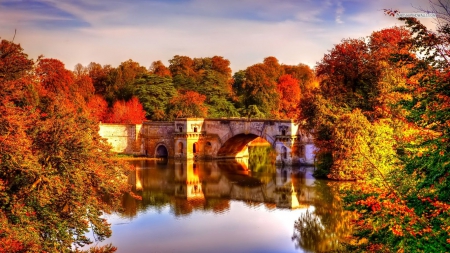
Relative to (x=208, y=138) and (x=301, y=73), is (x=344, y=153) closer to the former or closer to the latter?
(x=208, y=138)

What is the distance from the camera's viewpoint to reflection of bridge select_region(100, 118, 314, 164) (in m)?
33.2

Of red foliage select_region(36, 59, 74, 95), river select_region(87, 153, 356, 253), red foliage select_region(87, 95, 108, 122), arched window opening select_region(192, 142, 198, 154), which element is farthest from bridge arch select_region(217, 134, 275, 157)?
red foliage select_region(36, 59, 74, 95)

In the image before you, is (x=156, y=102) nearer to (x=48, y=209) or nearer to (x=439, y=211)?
(x=48, y=209)

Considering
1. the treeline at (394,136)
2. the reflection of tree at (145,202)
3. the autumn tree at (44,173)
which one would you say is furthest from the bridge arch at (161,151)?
the autumn tree at (44,173)

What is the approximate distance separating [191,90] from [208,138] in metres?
13.1

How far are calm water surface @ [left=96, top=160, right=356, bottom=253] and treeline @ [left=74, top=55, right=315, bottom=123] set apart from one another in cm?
1429

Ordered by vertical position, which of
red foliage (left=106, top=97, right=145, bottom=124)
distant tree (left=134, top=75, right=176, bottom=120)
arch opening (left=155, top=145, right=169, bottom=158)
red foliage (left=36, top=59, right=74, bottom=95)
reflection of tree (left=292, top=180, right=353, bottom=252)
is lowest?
reflection of tree (left=292, top=180, right=353, bottom=252)

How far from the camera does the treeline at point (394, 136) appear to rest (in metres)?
7.92

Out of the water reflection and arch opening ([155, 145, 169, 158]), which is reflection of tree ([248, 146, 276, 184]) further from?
arch opening ([155, 145, 169, 158])

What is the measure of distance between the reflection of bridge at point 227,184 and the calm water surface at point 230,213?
4cm

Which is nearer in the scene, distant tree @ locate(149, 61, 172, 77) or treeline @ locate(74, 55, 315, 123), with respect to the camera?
treeline @ locate(74, 55, 315, 123)

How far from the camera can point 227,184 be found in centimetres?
2784

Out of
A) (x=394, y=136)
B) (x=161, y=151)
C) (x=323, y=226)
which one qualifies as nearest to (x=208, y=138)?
(x=161, y=151)

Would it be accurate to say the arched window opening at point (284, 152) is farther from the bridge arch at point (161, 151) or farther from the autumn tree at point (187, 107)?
the autumn tree at point (187, 107)
